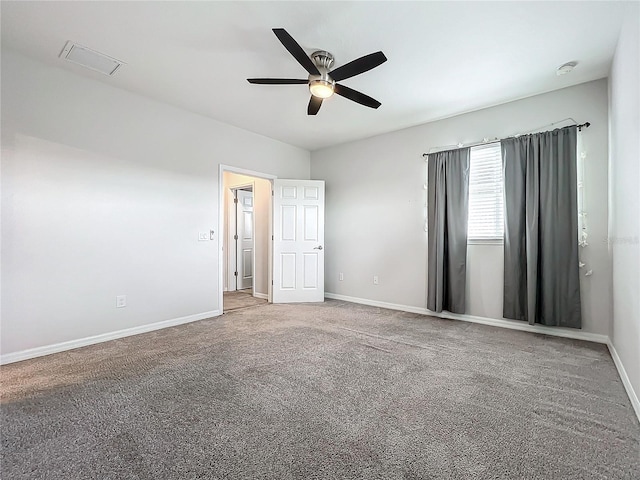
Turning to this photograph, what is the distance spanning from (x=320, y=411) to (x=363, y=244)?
3.44 m

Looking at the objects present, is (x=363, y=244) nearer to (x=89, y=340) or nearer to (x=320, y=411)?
→ (x=320, y=411)

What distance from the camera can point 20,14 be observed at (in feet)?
7.44

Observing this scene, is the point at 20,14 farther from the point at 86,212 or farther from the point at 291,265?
the point at 291,265

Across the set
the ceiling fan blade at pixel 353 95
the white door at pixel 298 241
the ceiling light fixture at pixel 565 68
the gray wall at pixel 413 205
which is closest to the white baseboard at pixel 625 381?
the gray wall at pixel 413 205

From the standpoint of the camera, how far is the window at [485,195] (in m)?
3.83

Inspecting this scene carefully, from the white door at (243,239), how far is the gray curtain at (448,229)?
401cm

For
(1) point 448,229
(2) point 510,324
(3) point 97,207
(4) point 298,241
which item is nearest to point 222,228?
(4) point 298,241

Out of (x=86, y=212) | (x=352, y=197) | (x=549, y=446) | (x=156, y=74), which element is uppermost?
(x=156, y=74)

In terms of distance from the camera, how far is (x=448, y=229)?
13.4 ft

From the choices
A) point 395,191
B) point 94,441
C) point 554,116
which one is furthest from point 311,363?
point 554,116

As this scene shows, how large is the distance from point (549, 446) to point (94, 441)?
2.41 meters

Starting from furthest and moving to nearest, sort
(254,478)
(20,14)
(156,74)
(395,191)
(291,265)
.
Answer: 1. (291,265)
2. (395,191)
3. (156,74)
4. (20,14)
5. (254,478)

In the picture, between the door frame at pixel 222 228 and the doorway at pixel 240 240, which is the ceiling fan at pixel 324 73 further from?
the doorway at pixel 240 240

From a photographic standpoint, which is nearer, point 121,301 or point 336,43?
point 336,43
